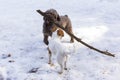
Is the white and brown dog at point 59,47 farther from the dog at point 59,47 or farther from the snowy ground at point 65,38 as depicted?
the snowy ground at point 65,38

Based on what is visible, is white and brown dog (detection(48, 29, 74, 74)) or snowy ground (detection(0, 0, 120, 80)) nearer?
white and brown dog (detection(48, 29, 74, 74))

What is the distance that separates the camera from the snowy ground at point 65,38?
8.48 meters

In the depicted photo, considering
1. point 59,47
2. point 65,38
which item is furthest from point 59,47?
point 65,38

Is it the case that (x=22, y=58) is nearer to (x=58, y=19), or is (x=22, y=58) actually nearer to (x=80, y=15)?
(x=58, y=19)

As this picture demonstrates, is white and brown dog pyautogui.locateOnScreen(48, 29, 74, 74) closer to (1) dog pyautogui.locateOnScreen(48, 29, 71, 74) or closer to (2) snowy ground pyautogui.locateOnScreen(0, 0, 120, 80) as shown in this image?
(1) dog pyautogui.locateOnScreen(48, 29, 71, 74)

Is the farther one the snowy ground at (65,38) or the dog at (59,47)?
the snowy ground at (65,38)

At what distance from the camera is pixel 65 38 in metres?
10.5

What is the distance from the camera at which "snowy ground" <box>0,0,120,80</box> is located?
8.48m

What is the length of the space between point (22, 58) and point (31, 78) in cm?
122

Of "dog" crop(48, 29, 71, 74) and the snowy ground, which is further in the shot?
the snowy ground

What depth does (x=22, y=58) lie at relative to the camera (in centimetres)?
934

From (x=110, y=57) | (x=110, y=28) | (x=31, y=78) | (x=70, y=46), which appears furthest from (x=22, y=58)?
(x=110, y=28)

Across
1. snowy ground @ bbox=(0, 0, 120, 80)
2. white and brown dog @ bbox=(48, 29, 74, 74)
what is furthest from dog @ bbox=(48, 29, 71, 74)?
snowy ground @ bbox=(0, 0, 120, 80)

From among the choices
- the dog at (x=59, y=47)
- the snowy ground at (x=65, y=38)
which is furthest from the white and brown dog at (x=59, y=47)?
the snowy ground at (x=65, y=38)
